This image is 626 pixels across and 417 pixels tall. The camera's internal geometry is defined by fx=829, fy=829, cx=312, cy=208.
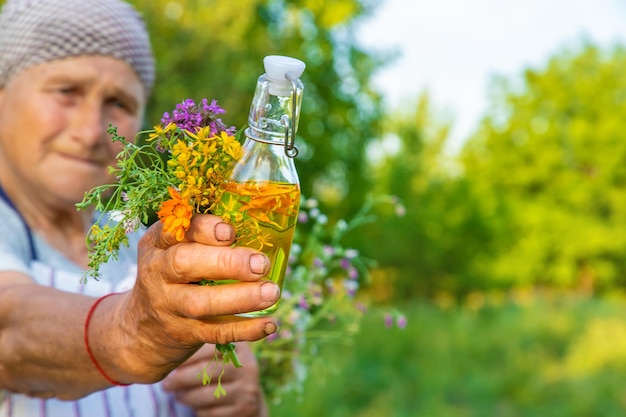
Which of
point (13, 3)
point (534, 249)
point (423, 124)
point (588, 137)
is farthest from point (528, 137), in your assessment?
point (13, 3)

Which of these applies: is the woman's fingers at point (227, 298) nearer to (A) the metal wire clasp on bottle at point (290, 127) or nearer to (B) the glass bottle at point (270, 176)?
(B) the glass bottle at point (270, 176)

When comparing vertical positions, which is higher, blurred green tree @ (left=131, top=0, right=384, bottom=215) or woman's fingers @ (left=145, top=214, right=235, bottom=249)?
blurred green tree @ (left=131, top=0, right=384, bottom=215)

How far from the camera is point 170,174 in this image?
1170 millimetres

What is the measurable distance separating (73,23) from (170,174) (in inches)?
39.8

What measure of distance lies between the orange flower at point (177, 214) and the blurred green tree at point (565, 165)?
2486cm

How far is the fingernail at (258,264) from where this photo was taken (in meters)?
1.14

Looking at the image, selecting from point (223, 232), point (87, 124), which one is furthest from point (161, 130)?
point (87, 124)

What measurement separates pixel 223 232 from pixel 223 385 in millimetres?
959

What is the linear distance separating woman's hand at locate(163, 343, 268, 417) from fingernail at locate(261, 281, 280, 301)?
84 centimetres

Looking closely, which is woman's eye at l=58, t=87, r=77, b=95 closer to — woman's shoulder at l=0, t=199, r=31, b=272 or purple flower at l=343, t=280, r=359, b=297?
woman's shoulder at l=0, t=199, r=31, b=272

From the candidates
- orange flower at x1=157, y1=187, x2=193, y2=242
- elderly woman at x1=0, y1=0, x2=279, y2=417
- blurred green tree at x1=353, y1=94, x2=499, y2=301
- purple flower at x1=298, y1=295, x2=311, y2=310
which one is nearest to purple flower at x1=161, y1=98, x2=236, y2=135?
orange flower at x1=157, y1=187, x2=193, y2=242

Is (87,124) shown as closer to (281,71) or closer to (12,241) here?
(12,241)

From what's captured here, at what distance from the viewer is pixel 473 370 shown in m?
10.4

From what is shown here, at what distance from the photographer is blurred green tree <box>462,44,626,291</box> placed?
26344 mm
